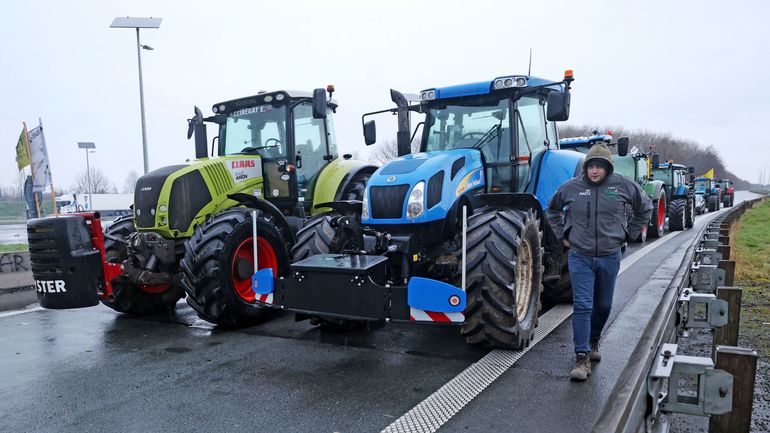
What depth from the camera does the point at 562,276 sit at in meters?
6.50

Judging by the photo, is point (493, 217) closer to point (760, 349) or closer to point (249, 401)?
point (249, 401)

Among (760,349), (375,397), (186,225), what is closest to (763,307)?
(760,349)

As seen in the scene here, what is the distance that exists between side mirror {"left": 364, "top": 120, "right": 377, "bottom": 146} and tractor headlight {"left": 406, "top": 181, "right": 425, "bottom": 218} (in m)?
2.23

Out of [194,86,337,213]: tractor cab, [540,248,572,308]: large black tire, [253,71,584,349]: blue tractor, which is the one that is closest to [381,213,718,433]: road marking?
[253,71,584,349]: blue tractor

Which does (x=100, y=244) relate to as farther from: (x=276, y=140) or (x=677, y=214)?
(x=677, y=214)

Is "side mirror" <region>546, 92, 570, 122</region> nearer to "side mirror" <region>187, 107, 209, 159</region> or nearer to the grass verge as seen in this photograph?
the grass verge

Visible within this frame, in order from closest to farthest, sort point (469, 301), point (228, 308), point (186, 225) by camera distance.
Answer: point (469, 301) < point (228, 308) < point (186, 225)

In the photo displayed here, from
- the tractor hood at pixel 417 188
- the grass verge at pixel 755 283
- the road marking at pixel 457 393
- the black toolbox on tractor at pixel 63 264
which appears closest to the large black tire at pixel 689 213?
the grass verge at pixel 755 283

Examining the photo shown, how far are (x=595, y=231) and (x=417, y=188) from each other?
1621mm

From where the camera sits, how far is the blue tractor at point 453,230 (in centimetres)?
433

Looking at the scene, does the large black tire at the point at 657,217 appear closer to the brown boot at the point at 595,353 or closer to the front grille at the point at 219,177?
the brown boot at the point at 595,353

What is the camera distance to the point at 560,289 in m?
6.53

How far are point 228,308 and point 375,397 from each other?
2.46 metres

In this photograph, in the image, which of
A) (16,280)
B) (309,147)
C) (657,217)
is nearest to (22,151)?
(16,280)
